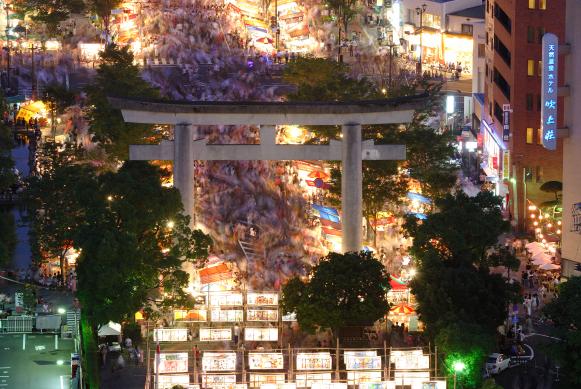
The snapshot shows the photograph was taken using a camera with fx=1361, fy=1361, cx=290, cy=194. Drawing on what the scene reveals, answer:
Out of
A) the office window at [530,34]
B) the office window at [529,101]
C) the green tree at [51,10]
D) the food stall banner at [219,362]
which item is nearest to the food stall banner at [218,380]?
the food stall banner at [219,362]

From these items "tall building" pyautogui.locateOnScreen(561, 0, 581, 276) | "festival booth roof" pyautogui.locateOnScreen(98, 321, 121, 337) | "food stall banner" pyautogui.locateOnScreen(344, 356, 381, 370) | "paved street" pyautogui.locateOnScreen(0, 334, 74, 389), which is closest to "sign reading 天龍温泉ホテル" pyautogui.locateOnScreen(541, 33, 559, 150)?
"tall building" pyautogui.locateOnScreen(561, 0, 581, 276)

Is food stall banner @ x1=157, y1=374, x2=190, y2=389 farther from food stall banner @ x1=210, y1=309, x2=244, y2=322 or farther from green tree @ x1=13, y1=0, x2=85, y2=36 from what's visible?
green tree @ x1=13, y1=0, x2=85, y2=36

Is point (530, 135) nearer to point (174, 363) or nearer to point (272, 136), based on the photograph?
point (272, 136)

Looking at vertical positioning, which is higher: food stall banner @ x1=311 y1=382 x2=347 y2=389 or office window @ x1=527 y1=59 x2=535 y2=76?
office window @ x1=527 y1=59 x2=535 y2=76

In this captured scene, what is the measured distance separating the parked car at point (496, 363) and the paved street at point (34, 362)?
53.5 ft

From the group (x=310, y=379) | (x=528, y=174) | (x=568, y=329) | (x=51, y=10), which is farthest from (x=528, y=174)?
(x=51, y=10)

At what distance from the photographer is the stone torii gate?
6106 centimetres

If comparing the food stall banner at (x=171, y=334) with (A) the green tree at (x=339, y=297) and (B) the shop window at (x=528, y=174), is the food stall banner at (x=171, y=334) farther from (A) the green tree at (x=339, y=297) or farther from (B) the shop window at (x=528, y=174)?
(B) the shop window at (x=528, y=174)

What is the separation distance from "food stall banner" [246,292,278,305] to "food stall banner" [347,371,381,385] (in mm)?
8736

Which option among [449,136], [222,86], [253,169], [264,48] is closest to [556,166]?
[449,136]

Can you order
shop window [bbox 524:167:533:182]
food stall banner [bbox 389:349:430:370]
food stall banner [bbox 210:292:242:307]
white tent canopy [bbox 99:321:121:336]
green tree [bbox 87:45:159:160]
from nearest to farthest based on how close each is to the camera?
food stall banner [bbox 389:349:430:370] < white tent canopy [bbox 99:321:121:336] < food stall banner [bbox 210:292:242:307] < green tree [bbox 87:45:159:160] < shop window [bbox 524:167:533:182]

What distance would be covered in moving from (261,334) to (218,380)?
6789mm

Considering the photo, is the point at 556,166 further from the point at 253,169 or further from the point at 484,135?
the point at 253,169

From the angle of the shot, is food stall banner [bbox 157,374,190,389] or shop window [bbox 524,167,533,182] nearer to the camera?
food stall banner [bbox 157,374,190,389]
